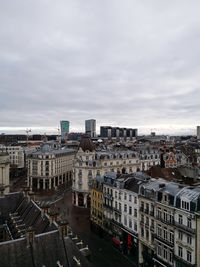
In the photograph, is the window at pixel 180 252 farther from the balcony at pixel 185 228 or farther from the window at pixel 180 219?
the window at pixel 180 219

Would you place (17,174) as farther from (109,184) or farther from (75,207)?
(109,184)

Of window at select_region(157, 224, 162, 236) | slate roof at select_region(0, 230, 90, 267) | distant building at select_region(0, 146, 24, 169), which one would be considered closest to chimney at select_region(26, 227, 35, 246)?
slate roof at select_region(0, 230, 90, 267)

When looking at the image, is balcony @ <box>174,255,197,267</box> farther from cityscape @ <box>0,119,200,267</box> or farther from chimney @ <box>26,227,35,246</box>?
chimney @ <box>26,227,35,246</box>

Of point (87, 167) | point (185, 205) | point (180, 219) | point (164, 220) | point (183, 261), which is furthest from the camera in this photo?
point (87, 167)

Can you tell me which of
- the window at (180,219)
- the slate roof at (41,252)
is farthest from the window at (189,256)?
the slate roof at (41,252)

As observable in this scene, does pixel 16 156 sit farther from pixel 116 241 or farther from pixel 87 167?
pixel 116 241

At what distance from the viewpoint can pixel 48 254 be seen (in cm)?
3127

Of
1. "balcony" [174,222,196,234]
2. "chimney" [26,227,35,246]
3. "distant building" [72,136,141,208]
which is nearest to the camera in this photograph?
"chimney" [26,227,35,246]

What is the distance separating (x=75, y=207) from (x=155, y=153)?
152ft

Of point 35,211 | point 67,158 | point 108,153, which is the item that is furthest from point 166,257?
point 67,158

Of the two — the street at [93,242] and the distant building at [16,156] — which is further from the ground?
the distant building at [16,156]

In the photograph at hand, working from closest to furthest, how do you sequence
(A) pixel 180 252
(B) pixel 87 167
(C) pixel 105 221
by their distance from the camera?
(A) pixel 180 252 → (C) pixel 105 221 → (B) pixel 87 167

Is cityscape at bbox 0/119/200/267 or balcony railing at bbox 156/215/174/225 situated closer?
cityscape at bbox 0/119/200/267

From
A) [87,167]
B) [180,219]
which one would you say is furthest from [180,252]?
[87,167]
